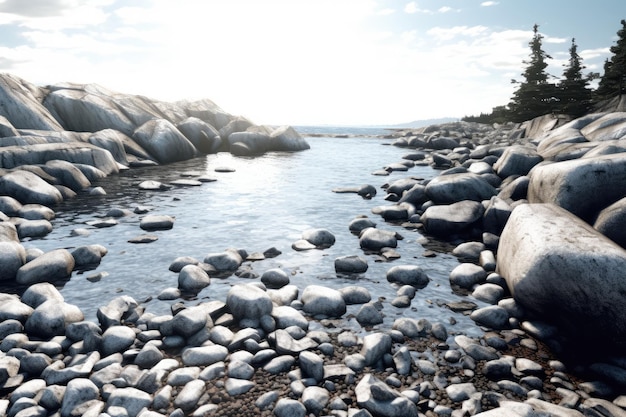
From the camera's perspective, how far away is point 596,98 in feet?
88.4

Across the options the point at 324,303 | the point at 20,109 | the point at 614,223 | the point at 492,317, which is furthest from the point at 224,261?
the point at 20,109

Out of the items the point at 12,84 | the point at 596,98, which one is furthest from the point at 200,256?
the point at 596,98

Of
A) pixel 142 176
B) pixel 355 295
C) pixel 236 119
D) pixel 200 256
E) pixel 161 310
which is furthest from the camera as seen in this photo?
pixel 236 119

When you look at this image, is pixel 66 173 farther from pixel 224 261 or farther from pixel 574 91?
pixel 574 91

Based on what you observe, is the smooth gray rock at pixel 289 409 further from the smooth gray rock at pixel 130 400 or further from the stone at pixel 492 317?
the stone at pixel 492 317

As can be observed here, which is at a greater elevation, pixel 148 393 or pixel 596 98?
pixel 596 98

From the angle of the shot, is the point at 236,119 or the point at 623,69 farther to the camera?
the point at 236,119

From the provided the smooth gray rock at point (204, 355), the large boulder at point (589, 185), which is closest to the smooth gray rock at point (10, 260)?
the smooth gray rock at point (204, 355)

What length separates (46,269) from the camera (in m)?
7.56

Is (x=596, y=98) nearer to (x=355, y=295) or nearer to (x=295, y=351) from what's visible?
(x=355, y=295)

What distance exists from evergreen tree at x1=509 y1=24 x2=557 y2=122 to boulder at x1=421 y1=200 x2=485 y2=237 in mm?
23758

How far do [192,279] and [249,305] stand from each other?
181cm

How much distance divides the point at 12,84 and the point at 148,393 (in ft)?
86.4

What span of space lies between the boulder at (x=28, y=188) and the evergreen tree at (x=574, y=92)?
3038 centimetres
